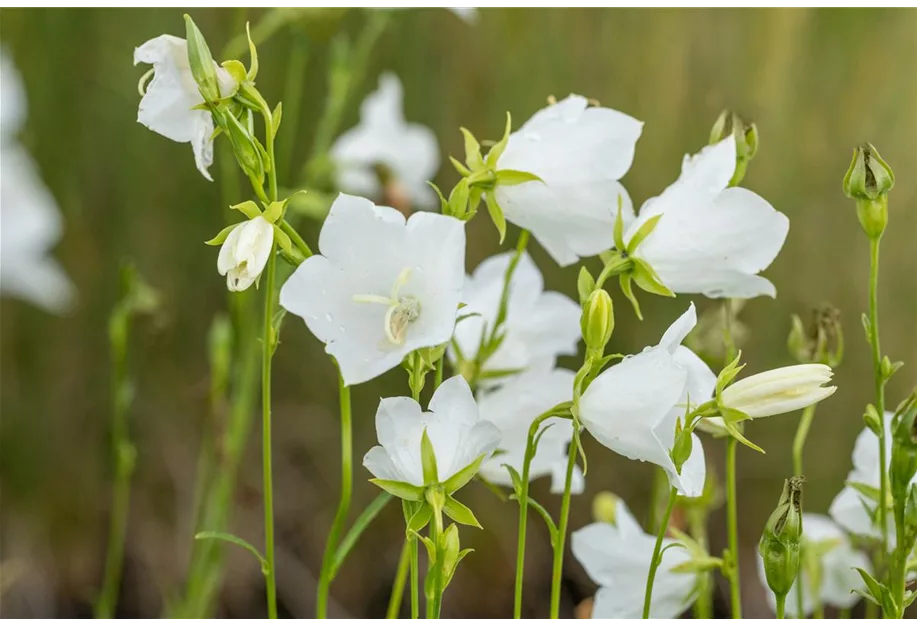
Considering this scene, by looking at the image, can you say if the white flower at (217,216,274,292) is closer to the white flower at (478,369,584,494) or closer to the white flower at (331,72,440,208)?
the white flower at (478,369,584,494)

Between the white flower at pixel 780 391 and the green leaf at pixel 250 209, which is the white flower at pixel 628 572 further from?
the green leaf at pixel 250 209

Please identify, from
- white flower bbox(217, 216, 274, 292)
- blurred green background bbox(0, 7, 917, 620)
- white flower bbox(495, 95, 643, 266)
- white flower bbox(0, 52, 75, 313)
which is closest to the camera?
white flower bbox(217, 216, 274, 292)

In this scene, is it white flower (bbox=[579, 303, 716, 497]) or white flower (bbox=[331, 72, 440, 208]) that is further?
white flower (bbox=[331, 72, 440, 208])

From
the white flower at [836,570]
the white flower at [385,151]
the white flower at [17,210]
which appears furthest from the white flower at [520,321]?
the white flower at [17,210]

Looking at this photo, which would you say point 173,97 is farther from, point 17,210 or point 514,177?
point 17,210

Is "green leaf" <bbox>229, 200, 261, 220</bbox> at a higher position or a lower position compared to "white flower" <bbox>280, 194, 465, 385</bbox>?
higher

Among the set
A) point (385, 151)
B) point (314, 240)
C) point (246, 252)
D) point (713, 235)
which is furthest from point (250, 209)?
point (314, 240)

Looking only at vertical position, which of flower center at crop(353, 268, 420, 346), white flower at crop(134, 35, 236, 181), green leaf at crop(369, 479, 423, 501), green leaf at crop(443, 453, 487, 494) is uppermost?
white flower at crop(134, 35, 236, 181)

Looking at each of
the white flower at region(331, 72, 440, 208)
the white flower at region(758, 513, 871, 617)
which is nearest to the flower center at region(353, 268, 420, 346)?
the white flower at region(758, 513, 871, 617)
